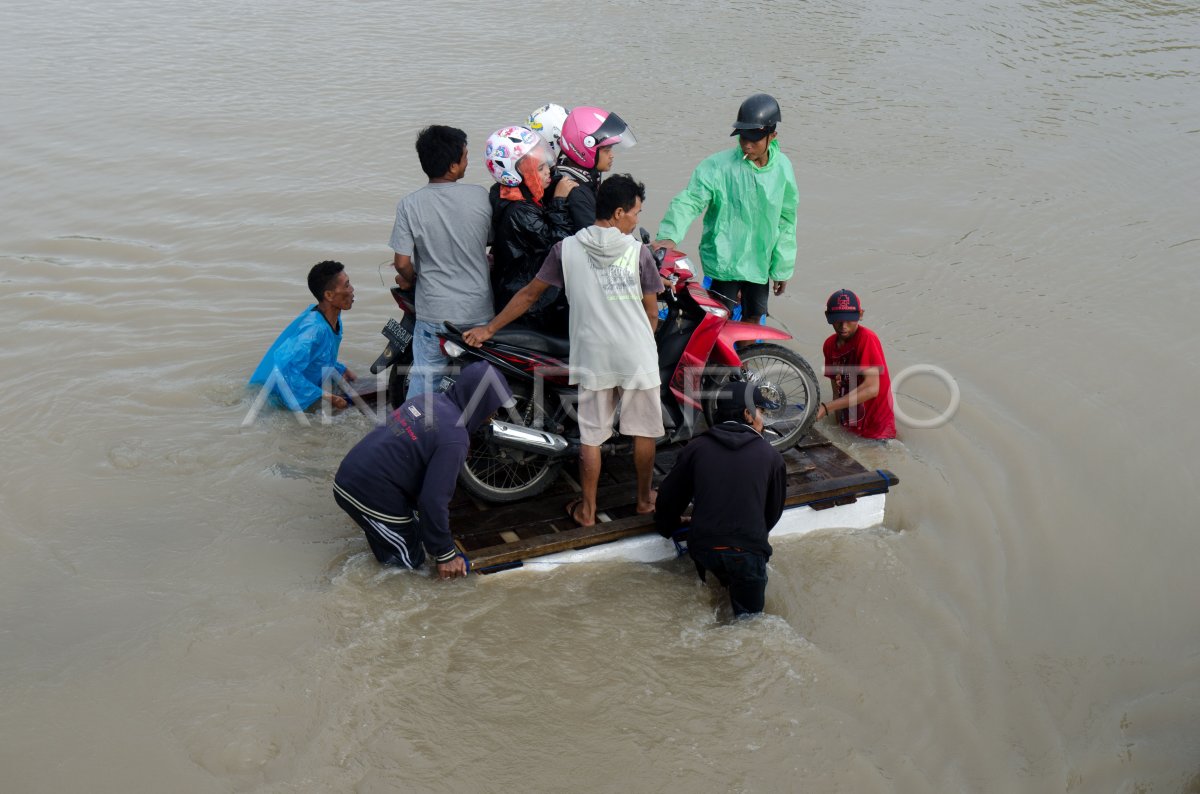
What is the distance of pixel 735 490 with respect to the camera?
428 centimetres

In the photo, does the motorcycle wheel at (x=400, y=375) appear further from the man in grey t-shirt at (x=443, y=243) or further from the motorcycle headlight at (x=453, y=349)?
the motorcycle headlight at (x=453, y=349)

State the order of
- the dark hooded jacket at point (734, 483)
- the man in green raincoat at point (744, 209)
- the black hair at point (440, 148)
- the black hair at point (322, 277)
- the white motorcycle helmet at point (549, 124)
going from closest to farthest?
the dark hooded jacket at point (734, 483)
the black hair at point (440, 148)
the white motorcycle helmet at point (549, 124)
the man in green raincoat at point (744, 209)
the black hair at point (322, 277)

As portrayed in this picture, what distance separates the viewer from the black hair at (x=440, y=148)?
4.54 meters

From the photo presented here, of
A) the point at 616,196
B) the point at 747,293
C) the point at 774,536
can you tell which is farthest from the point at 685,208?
the point at 774,536

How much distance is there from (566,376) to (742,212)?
1.52m

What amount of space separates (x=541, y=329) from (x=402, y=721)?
192 cm

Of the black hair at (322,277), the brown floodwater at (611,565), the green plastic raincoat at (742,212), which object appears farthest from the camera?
the black hair at (322,277)

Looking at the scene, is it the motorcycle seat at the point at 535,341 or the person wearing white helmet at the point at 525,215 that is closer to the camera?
the person wearing white helmet at the point at 525,215

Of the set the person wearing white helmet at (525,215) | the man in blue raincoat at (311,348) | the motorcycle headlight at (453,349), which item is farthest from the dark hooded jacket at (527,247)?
the man in blue raincoat at (311,348)

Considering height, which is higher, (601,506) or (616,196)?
(616,196)

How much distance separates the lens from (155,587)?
4.50 meters

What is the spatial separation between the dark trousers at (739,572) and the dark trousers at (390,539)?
1.22 metres

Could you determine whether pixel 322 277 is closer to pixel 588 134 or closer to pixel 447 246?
pixel 447 246

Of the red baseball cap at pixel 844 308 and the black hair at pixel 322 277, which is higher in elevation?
the black hair at pixel 322 277
